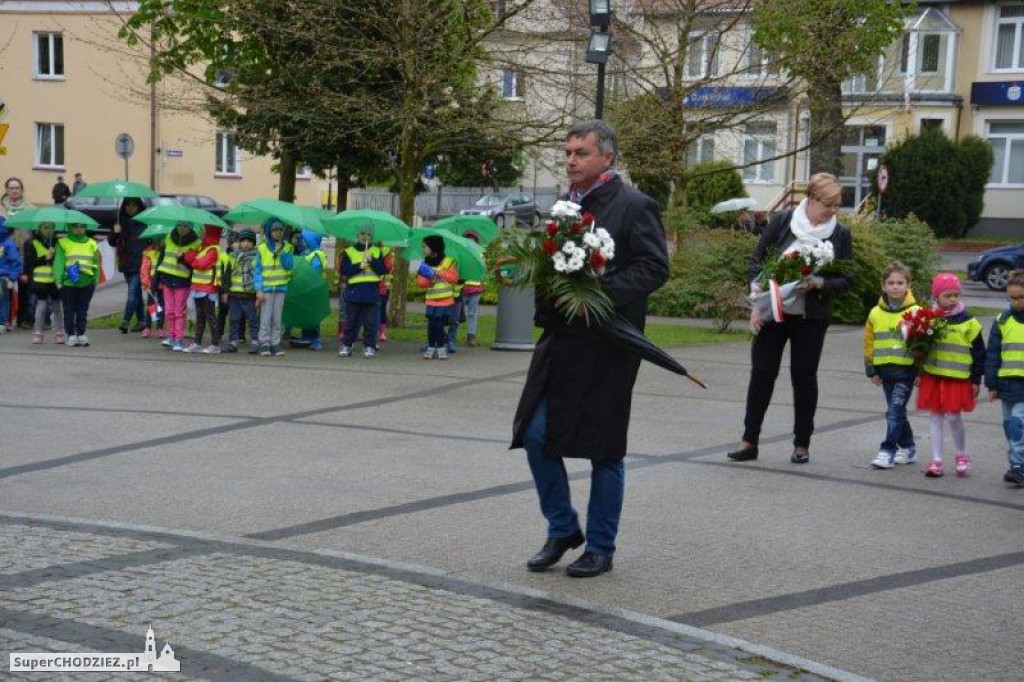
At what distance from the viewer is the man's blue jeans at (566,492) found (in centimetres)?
681

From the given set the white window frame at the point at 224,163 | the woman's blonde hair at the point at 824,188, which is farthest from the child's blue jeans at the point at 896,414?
the white window frame at the point at 224,163

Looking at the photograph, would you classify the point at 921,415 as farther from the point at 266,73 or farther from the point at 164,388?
the point at 266,73

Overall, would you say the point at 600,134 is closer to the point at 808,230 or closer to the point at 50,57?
the point at 808,230

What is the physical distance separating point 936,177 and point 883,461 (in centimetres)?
3732

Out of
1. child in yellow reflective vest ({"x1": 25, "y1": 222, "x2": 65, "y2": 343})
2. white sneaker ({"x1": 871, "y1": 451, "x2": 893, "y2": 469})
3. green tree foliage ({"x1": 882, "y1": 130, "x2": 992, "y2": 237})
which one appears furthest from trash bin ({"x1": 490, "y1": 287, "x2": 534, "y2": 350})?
green tree foliage ({"x1": 882, "y1": 130, "x2": 992, "y2": 237})

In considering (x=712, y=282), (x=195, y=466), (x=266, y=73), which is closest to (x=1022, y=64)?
(x=712, y=282)

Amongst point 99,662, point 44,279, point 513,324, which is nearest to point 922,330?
point 99,662

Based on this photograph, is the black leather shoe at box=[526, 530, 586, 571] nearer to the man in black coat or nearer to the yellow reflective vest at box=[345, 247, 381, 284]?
the man in black coat

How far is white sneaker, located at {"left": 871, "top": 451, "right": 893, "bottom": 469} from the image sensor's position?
10.3m

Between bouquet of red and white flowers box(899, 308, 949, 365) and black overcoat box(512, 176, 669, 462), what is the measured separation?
13.0 feet

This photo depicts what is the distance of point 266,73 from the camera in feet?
75.3

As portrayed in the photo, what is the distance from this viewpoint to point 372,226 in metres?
16.8

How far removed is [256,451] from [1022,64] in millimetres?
46302

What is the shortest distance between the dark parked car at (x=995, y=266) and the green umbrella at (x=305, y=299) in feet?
70.3
